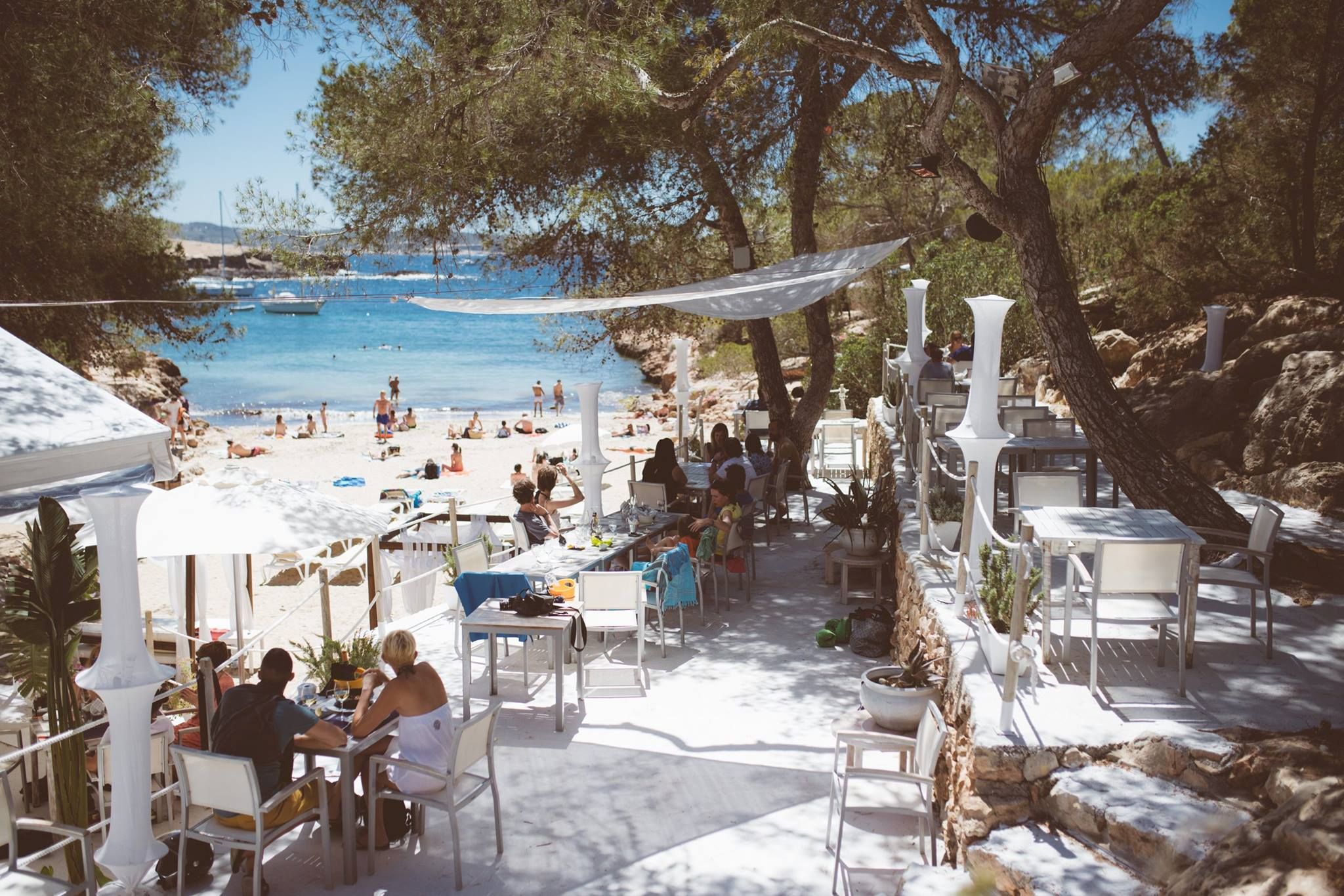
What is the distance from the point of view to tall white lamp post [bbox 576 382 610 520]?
8125 millimetres

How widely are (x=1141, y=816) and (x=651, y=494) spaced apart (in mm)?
5916

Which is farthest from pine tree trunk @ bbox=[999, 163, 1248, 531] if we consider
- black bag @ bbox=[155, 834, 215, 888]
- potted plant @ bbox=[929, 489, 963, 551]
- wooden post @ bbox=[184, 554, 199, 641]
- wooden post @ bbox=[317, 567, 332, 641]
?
wooden post @ bbox=[184, 554, 199, 641]

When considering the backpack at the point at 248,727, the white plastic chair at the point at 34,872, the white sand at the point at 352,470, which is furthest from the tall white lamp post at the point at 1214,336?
the white plastic chair at the point at 34,872

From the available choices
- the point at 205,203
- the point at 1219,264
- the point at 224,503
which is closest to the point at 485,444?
the point at 205,203

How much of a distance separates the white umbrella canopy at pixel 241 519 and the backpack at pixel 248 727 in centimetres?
112

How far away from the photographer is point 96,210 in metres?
11.3

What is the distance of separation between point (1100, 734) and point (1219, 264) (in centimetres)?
1102

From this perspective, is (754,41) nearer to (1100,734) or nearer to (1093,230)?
(1100,734)

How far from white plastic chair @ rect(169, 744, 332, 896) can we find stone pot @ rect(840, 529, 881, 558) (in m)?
4.79

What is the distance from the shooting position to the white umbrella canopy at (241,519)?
17.3ft

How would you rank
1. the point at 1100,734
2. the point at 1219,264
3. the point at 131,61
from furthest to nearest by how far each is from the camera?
the point at 1219,264 < the point at 131,61 < the point at 1100,734

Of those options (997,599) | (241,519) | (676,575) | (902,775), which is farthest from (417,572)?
(902,775)

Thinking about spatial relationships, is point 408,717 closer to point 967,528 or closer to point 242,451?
point 967,528

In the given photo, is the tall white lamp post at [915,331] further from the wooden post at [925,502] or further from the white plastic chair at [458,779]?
the white plastic chair at [458,779]
